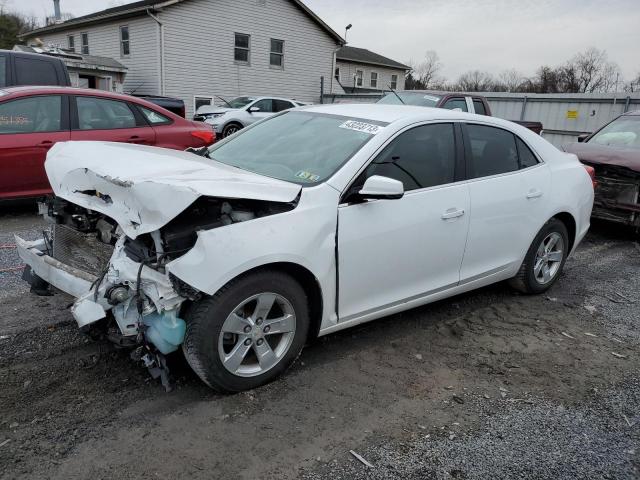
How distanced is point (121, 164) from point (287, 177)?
101cm

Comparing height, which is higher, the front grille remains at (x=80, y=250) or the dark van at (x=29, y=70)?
the dark van at (x=29, y=70)

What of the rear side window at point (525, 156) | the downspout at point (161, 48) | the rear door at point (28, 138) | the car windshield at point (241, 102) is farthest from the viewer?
the downspout at point (161, 48)

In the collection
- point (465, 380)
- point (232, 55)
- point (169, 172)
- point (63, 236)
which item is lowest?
point (465, 380)

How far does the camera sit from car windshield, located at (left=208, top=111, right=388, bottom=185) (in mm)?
3436

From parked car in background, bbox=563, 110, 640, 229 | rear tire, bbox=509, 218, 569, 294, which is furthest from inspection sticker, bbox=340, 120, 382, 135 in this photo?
parked car in background, bbox=563, 110, 640, 229

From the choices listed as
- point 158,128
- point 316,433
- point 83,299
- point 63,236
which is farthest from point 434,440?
point 158,128

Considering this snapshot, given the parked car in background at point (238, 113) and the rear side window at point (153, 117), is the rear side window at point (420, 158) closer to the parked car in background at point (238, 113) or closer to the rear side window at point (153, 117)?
the rear side window at point (153, 117)

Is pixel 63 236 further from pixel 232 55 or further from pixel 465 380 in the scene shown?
pixel 232 55

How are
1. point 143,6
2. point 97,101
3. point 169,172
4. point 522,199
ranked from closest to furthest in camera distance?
point 169,172, point 522,199, point 97,101, point 143,6

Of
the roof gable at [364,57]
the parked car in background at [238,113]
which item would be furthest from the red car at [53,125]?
the roof gable at [364,57]

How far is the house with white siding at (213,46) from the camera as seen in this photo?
20094mm

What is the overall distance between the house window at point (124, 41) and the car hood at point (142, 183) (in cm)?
2015

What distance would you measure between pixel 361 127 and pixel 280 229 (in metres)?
1.17

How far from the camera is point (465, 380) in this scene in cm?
344
